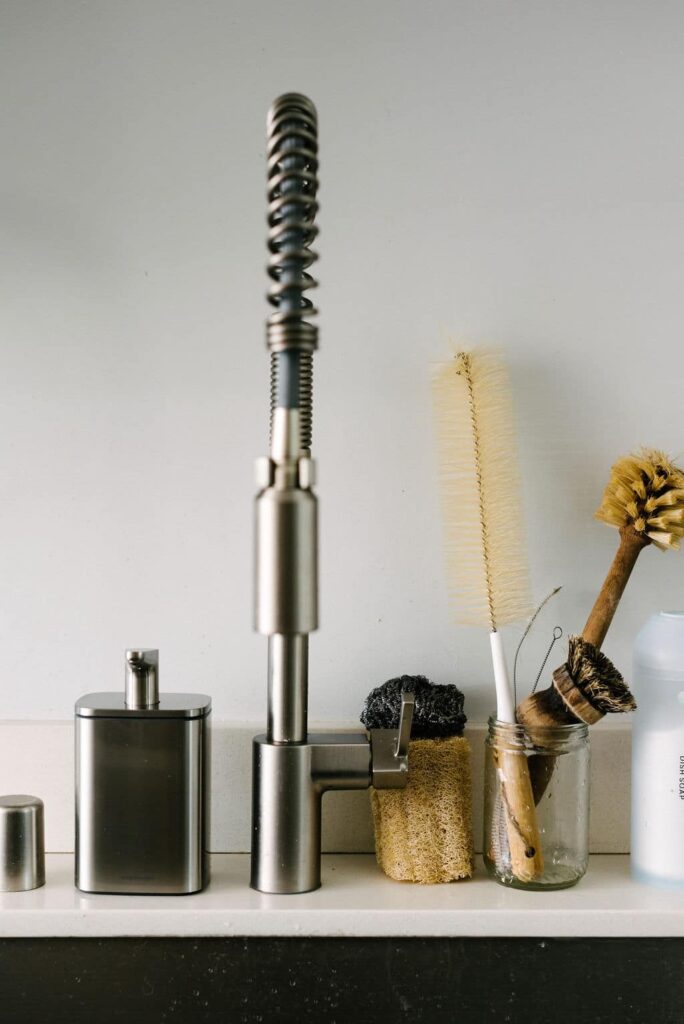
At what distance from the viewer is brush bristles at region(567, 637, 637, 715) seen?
706mm

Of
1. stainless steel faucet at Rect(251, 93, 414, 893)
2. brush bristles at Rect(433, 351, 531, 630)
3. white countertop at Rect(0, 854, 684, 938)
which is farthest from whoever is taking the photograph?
brush bristles at Rect(433, 351, 531, 630)

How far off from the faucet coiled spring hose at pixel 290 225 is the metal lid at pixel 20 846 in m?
0.37

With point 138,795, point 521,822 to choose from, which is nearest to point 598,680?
point 521,822

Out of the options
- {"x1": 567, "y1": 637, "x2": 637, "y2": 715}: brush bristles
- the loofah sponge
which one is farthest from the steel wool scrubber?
{"x1": 567, "y1": 637, "x2": 637, "y2": 715}: brush bristles

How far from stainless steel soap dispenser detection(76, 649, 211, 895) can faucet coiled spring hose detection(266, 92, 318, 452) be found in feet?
0.87

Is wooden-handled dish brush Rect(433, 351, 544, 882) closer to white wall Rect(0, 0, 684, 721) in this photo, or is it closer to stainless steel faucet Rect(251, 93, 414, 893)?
white wall Rect(0, 0, 684, 721)

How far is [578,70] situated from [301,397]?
0.43m

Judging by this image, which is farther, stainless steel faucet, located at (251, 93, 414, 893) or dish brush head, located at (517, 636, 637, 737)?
dish brush head, located at (517, 636, 637, 737)

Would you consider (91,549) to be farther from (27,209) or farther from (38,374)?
(27,209)

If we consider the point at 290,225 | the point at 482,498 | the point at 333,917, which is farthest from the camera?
the point at 482,498

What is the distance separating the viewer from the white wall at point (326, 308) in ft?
2.74

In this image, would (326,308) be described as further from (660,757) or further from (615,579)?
(660,757)

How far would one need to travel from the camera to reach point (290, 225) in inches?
23.0

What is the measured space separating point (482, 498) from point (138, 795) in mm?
346
